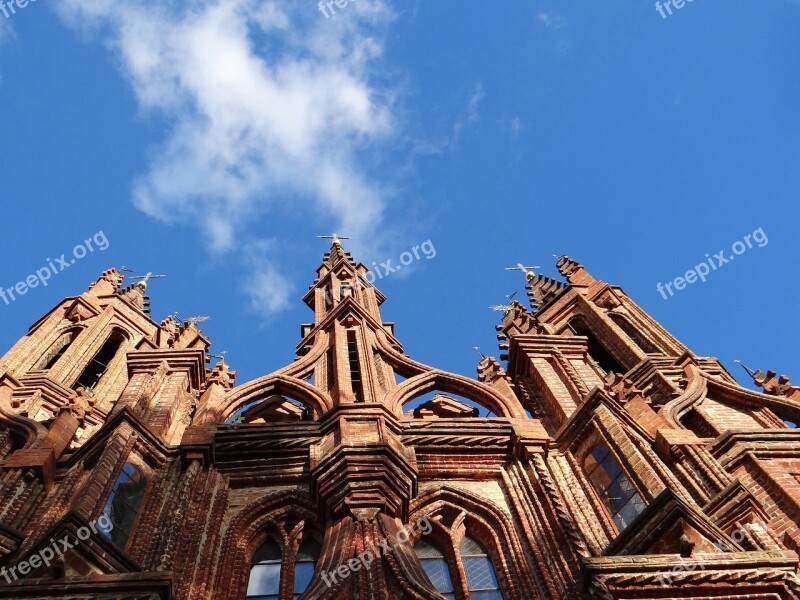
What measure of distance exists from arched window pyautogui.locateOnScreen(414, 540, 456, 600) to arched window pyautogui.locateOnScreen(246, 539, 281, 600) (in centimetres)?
206

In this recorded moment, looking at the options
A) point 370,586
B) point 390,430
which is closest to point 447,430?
point 390,430

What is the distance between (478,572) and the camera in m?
12.9

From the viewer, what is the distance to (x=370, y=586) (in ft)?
34.5

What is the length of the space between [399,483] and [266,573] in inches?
89.9

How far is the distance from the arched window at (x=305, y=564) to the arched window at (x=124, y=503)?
94.6 inches

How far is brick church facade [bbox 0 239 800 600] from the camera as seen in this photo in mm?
10508

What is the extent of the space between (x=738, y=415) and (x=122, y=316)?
801 inches

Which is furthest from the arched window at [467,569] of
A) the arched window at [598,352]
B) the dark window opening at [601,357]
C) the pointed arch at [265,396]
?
the dark window opening at [601,357]

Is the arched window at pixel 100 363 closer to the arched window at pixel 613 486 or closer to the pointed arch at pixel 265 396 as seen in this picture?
the pointed arch at pixel 265 396

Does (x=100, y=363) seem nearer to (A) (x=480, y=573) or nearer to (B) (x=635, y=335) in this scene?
(B) (x=635, y=335)

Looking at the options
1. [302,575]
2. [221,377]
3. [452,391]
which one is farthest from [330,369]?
[302,575]

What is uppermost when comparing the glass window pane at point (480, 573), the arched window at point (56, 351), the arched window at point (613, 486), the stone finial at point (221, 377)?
the arched window at point (56, 351)

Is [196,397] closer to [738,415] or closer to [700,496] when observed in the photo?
[700,496]

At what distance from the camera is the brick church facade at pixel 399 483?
34.5 ft
